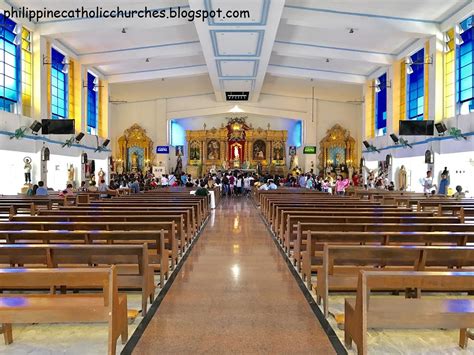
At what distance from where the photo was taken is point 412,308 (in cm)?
299

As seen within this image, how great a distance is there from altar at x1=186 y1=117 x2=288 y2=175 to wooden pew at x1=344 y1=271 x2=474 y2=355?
28969 millimetres

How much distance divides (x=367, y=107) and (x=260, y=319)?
71.0 ft

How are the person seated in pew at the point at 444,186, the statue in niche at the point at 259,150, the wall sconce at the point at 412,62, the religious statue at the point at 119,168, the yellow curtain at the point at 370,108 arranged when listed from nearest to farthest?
1. the person seated in pew at the point at 444,186
2. the wall sconce at the point at 412,62
3. the yellow curtain at the point at 370,108
4. the religious statue at the point at 119,168
5. the statue in niche at the point at 259,150

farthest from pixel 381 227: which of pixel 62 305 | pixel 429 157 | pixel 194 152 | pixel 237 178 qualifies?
pixel 194 152

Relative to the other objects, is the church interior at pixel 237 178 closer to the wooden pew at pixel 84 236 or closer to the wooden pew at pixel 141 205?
the wooden pew at pixel 84 236

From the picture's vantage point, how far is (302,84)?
2770 centimetres

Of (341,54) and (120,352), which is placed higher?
(341,54)

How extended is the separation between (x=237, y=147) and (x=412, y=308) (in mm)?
29499

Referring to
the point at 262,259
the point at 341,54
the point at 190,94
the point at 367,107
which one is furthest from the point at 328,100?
the point at 262,259

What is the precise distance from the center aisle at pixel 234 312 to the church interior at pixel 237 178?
0.03 meters

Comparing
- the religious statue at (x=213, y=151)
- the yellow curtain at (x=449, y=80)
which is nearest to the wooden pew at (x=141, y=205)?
the yellow curtain at (x=449, y=80)

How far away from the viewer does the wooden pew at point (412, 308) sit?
2928mm

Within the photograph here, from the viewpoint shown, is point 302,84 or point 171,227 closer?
point 171,227

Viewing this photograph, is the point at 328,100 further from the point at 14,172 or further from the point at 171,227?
the point at 171,227
